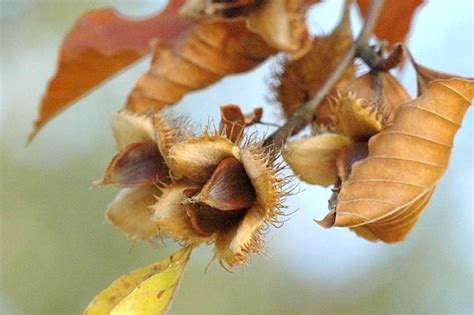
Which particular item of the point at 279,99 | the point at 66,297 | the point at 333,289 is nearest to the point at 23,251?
the point at 66,297

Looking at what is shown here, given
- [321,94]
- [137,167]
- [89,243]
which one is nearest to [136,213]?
[137,167]

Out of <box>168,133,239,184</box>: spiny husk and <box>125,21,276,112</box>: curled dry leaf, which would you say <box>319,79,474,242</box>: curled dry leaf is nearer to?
<box>168,133,239,184</box>: spiny husk

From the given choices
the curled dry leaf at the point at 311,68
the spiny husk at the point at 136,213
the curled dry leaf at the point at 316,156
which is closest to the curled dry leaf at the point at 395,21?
the curled dry leaf at the point at 311,68

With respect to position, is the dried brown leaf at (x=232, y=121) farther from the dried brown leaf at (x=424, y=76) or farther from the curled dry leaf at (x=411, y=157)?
the dried brown leaf at (x=424, y=76)

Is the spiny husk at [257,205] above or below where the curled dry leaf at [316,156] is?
above

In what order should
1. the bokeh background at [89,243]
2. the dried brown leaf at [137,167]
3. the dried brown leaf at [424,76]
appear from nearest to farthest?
the dried brown leaf at [137,167] < the dried brown leaf at [424,76] < the bokeh background at [89,243]

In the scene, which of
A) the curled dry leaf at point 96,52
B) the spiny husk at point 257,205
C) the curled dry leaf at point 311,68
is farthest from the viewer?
the curled dry leaf at point 96,52
